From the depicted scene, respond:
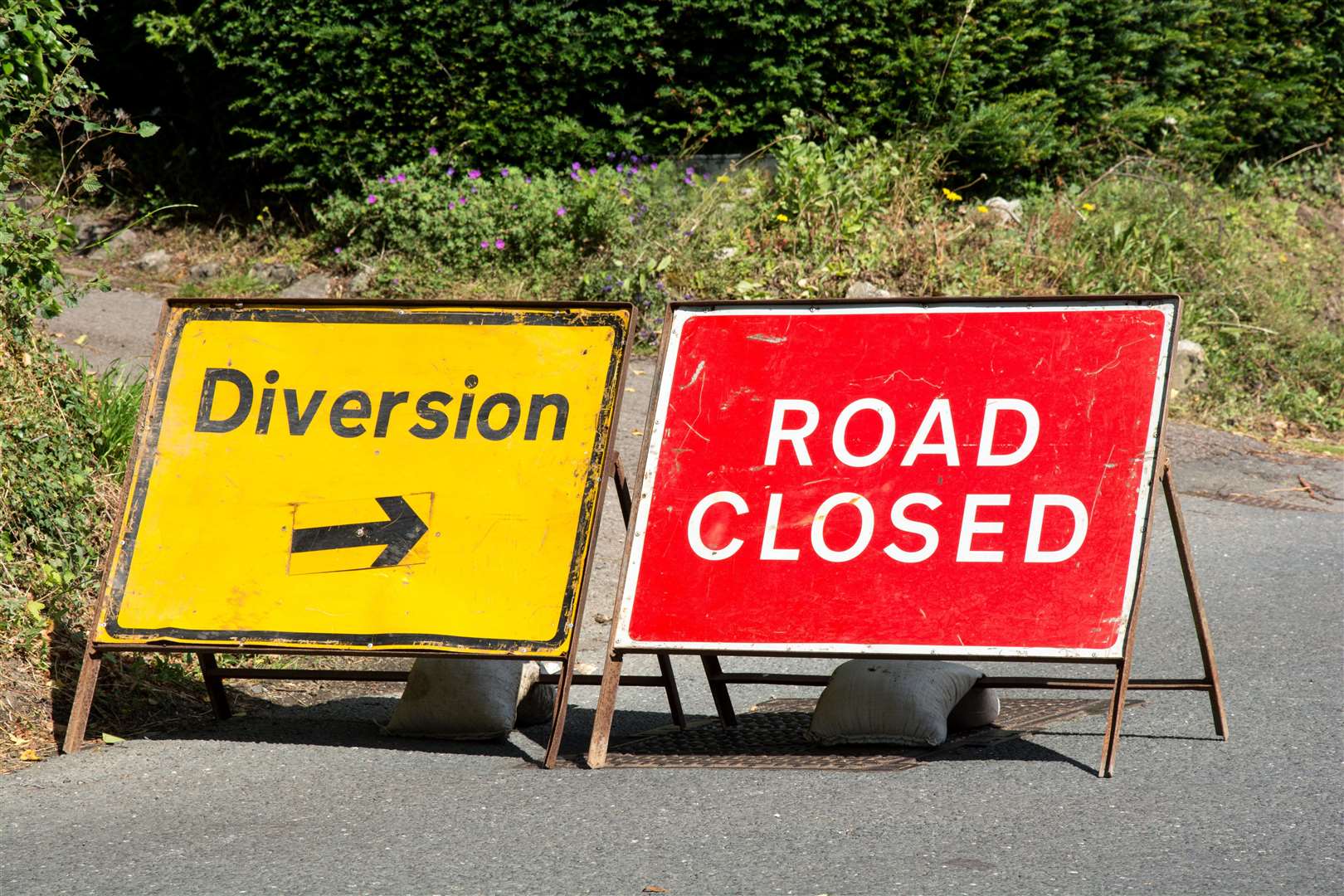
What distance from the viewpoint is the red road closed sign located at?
403cm

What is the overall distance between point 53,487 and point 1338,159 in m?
14.1

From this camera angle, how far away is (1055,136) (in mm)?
12398

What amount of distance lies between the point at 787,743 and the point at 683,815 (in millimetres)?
945

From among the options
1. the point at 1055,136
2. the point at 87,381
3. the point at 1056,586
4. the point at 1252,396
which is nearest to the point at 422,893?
the point at 1056,586

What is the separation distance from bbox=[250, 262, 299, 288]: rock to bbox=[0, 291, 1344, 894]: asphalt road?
7.85m

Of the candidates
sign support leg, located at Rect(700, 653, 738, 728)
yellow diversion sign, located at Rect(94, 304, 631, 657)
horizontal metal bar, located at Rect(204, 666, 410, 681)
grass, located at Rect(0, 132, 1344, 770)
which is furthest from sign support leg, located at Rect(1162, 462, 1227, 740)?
grass, located at Rect(0, 132, 1344, 770)

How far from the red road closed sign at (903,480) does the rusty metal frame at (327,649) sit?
17 cm

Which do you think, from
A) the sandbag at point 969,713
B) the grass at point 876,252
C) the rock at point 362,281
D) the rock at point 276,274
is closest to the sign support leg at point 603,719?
the sandbag at point 969,713

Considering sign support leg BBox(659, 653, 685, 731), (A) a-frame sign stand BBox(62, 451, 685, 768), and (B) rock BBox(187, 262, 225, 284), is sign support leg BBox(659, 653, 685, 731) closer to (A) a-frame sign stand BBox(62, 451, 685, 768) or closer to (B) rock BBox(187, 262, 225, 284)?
(A) a-frame sign stand BBox(62, 451, 685, 768)

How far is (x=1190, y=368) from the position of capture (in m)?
10.3

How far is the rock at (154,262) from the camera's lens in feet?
42.2

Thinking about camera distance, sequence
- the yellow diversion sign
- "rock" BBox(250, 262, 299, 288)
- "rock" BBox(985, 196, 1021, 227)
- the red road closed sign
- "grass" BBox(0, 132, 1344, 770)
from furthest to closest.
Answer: "rock" BBox(250, 262, 299, 288)
"rock" BBox(985, 196, 1021, 227)
"grass" BBox(0, 132, 1344, 770)
the yellow diversion sign
the red road closed sign

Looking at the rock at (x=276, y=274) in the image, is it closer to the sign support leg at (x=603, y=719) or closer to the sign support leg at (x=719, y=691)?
the sign support leg at (x=719, y=691)

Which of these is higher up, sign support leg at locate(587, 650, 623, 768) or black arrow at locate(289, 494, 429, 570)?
black arrow at locate(289, 494, 429, 570)
